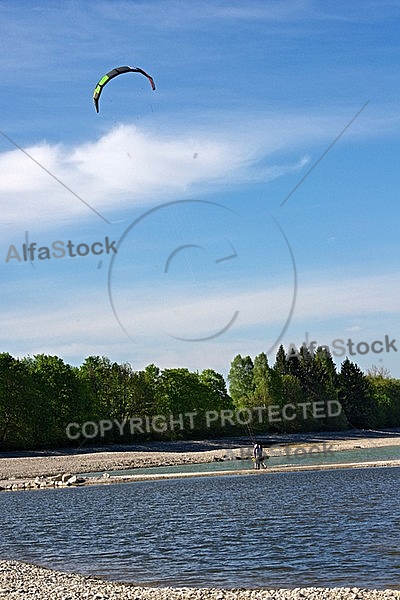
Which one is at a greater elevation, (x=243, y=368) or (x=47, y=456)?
(x=243, y=368)

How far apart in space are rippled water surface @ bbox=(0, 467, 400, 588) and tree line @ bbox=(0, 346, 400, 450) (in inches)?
1715

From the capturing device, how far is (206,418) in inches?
4791

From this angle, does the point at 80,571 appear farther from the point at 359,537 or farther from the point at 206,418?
the point at 206,418

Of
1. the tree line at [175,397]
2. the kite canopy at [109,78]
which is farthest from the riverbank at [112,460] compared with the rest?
the kite canopy at [109,78]

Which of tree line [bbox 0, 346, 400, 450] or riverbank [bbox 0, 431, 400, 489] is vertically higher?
tree line [bbox 0, 346, 400, 450]

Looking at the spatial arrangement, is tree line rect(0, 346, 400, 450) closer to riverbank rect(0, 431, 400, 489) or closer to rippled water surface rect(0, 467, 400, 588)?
riverbank rect(0, 431, 400, 489)

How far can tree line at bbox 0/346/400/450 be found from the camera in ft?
308

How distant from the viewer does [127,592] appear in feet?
63.3

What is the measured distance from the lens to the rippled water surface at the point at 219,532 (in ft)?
73.1

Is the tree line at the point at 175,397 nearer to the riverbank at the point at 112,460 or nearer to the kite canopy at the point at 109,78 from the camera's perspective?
the riverbank at the point at 112,460

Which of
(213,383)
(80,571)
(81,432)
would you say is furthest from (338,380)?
(80,571)

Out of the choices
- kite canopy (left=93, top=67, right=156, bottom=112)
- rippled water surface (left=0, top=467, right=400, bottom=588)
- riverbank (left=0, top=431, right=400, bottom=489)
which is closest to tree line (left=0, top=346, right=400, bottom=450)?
riverbank (left=0, top=431, right=400, bottom=489)

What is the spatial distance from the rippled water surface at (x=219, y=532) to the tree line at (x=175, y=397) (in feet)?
143

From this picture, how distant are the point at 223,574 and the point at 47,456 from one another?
64619 mm
